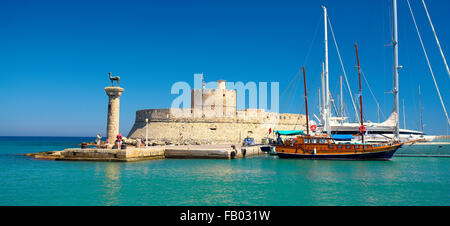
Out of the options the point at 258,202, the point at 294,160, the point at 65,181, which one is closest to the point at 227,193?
the point at 258,202

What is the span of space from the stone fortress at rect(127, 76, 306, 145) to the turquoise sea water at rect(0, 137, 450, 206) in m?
17.0

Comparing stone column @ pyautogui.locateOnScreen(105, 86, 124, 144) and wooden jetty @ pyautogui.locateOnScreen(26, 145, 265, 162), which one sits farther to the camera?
stone column @ pyautogui.locateOnScreen(105, 86, 124, 144)

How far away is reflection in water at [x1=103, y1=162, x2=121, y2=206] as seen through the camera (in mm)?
9227

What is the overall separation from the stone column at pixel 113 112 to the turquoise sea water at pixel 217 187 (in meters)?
4.96

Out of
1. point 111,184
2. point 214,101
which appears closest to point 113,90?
point 111,184

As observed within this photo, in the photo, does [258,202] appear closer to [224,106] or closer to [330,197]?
[330,197]

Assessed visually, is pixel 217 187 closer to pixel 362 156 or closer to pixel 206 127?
pixel 362 156

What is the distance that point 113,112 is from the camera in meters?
20.0

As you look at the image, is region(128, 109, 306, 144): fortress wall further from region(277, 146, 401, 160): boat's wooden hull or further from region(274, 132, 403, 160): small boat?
region(277, 146, 401, 160): boat's wooden hull

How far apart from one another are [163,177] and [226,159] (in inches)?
316

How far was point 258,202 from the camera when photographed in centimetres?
902

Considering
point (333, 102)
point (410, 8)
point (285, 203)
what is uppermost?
point (410, 8)

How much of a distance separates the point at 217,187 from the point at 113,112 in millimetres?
11172

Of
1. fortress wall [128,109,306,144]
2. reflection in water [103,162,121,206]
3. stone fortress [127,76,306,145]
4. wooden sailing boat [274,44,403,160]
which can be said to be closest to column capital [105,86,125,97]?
reflection in water [103,162,121,206]
